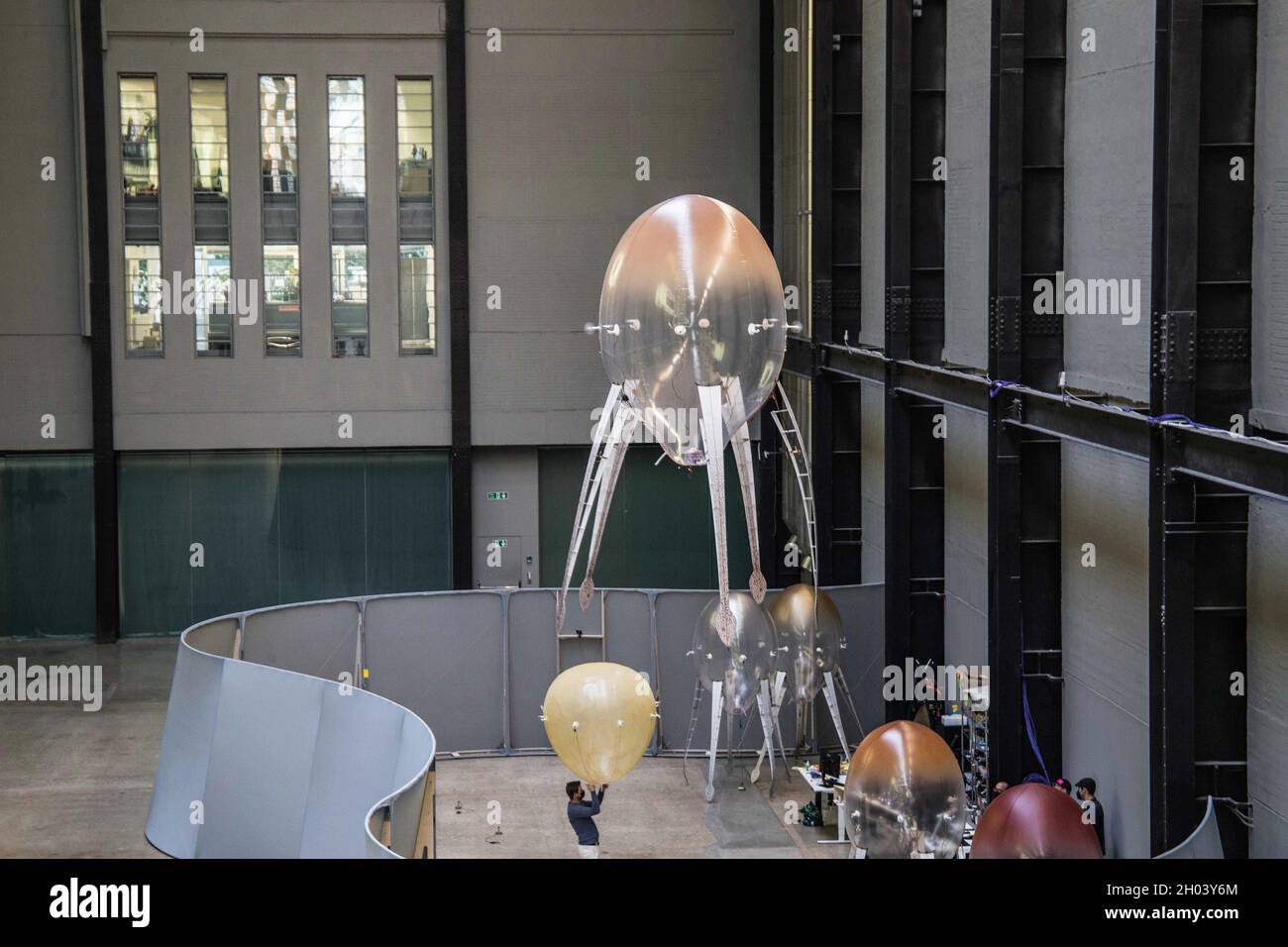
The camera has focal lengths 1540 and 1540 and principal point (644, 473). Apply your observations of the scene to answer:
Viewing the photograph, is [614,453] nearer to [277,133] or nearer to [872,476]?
[872,476]

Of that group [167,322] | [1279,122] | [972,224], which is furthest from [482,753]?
[1279,122]

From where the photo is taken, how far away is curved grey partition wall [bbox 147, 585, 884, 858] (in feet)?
51.4

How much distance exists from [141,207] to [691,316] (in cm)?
2352

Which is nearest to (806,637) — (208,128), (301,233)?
(301,233)

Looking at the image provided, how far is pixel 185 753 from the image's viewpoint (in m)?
17.9

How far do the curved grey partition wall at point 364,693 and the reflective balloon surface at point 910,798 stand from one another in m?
4.87

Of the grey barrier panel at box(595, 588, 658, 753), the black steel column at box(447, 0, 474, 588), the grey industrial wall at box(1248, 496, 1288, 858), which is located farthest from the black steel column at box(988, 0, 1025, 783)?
the black steel column at box(447, 0, 474, 588)

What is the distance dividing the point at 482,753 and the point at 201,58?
17.1m

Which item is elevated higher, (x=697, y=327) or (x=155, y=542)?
(x=697, y=327)

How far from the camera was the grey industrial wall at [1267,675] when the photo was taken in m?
14.0

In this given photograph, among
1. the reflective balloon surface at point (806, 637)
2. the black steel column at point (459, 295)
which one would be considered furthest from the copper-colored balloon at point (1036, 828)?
the black steel column at point (459, 295)

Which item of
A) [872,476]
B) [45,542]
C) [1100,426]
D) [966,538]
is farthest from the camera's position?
[45,542]

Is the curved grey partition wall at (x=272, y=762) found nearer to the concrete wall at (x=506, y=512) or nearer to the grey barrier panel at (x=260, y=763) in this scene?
the grey barrier panel at (x=260, y=763)

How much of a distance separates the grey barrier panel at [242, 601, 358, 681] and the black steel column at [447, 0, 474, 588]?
967 cm
